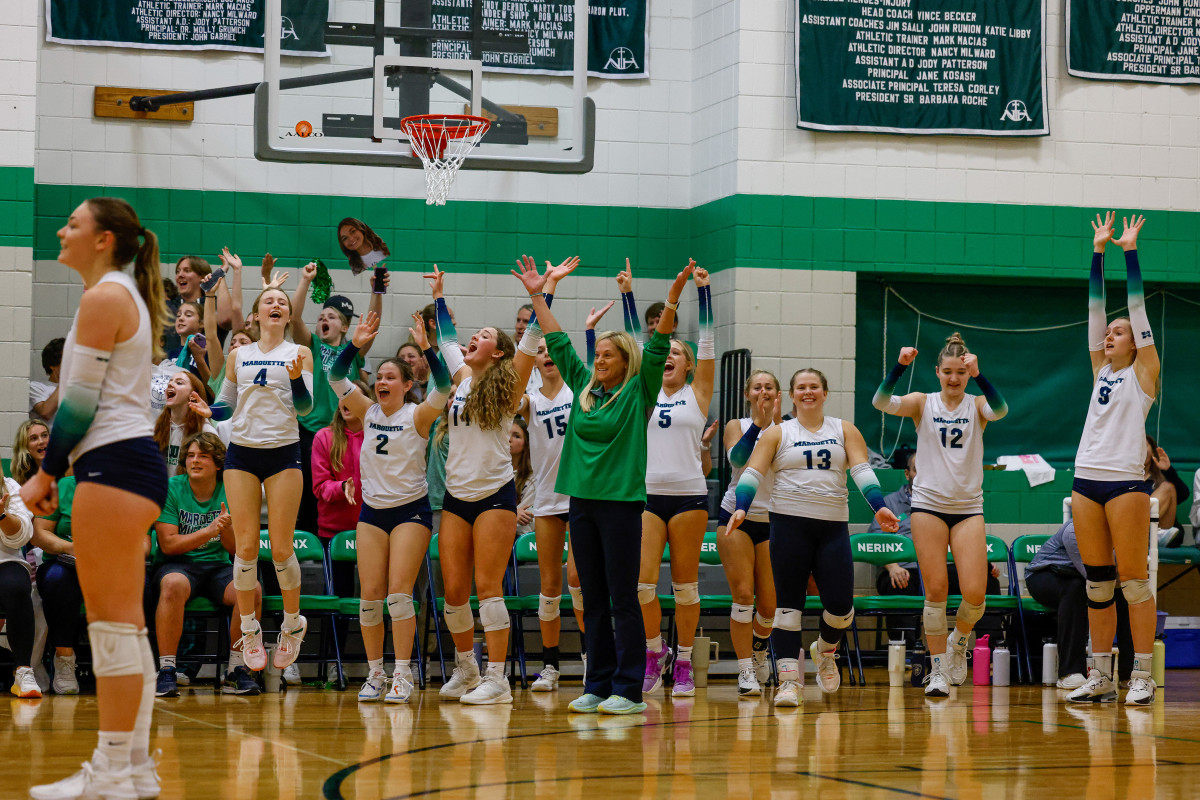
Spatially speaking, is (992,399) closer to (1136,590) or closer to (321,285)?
(1136,590)

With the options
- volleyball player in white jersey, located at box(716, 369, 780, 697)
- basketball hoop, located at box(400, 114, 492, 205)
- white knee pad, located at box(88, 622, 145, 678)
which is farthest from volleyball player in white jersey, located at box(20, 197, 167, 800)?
basketball hoop, located at box(400, 114, 492, 205)

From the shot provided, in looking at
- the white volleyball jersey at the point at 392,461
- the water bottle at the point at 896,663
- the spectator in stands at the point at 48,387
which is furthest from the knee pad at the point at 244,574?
the water bottle at the point at 896,663

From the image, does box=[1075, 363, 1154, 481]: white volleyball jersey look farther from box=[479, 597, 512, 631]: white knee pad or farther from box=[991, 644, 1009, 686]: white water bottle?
box=[479, 597, 512, 631]: white knee pad

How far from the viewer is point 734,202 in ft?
35.9

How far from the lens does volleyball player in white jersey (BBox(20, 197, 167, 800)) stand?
402cm

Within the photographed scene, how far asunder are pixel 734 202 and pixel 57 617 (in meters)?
5.92

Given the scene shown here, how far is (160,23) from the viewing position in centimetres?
1087

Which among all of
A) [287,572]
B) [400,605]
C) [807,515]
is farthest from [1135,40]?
[287,572]

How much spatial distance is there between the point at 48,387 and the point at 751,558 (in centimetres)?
542

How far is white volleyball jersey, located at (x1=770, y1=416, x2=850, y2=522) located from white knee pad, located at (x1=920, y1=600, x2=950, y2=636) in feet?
3.58

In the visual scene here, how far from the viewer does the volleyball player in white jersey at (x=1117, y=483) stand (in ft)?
23.9

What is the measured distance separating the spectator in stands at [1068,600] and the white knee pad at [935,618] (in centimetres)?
109

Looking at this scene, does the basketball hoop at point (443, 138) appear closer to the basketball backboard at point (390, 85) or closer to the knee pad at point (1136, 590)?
the basketball backboard at point (390, 85)

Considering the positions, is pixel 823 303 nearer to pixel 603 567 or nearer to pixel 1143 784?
pixel 603 567
